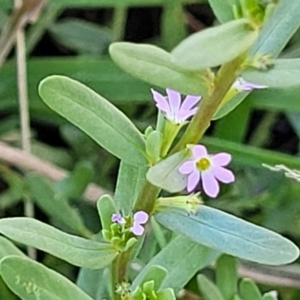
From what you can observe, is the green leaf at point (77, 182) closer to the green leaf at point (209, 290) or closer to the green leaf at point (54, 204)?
the green leaf at point (54, 204)

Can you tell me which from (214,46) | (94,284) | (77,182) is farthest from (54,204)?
(214,46)

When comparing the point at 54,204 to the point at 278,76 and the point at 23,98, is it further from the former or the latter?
the point at 278,76

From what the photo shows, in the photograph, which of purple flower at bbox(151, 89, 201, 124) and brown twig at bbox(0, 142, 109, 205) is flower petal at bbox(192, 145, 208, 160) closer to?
purple flower at bbox(151, 89, 201, 124)

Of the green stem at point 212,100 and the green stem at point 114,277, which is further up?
the green stem at point 212,100

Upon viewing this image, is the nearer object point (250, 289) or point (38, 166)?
point (250, 289)

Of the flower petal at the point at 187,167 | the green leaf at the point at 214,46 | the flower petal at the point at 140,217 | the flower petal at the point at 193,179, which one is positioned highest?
the green leaf at the point at 214,46

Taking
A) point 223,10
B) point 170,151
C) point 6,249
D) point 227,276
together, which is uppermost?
point 223,10

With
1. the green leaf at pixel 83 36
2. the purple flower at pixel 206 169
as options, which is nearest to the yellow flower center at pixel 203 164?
the purple flower at pixel 206 169

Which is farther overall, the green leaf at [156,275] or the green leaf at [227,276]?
the green leaf at [227,276]
